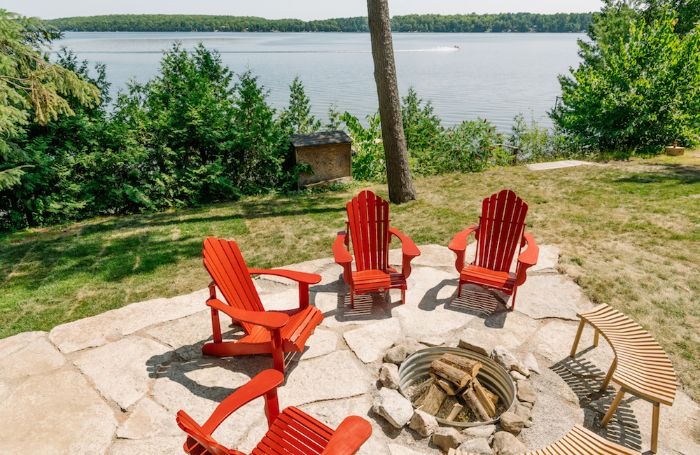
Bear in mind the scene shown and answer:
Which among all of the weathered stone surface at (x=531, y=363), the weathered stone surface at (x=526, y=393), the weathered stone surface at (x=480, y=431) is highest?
the weathered stone surface at (x=480, y=431)

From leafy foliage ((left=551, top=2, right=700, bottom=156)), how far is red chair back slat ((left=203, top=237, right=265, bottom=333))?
10158mm

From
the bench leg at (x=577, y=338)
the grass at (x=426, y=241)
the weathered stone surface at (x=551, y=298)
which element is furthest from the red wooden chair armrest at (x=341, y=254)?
the bench leg at (x=577, y=338)

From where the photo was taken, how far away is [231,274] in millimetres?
3660

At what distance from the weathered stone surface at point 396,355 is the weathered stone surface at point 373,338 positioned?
10 cm

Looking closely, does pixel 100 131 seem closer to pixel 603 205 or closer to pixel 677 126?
pixel 603 205

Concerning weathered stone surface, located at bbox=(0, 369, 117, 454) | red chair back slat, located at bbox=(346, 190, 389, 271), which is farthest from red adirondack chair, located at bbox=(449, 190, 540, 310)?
weathered stone surface, located at bbox=(0, 369, 117, 454)

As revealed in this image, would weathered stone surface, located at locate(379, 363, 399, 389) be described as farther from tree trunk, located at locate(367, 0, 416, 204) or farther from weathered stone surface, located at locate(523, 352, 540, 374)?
tree trunk, located at locate(367, 0, 416, 204)

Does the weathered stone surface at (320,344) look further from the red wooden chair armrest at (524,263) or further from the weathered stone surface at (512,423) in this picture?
the red wooden chair armrest at (524,263)

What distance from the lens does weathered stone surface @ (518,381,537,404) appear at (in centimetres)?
308

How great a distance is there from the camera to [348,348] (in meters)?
3.72

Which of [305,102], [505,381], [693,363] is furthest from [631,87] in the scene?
[505,381]

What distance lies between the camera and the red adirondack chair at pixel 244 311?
3.24 m

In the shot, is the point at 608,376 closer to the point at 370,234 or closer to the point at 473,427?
the point at 473,427

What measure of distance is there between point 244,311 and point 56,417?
1385mm
